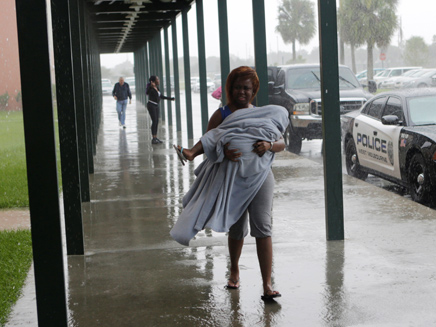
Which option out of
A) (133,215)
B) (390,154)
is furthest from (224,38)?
(133,215)

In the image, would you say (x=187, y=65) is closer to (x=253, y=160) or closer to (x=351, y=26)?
(x=253, y=160)

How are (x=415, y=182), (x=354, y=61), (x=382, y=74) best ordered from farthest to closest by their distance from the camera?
(x=354, y=61)
(x=382, y=74)
(x=415, y=182)

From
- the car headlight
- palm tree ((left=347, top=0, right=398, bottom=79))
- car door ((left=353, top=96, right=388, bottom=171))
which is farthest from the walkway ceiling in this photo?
palm tree ((left=347, top=0, right=398, bottom=79))

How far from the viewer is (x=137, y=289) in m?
5.35

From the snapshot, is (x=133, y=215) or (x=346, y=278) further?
(x=133, y=215)

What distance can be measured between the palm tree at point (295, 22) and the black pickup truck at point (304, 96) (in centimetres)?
7521

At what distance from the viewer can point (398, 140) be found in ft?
31.4

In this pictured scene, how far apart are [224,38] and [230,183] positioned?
9.75m

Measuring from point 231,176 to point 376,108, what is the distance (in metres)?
6.42

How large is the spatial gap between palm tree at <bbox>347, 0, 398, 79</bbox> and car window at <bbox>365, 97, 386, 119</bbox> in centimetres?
5921

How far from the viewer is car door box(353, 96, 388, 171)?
10.4 m

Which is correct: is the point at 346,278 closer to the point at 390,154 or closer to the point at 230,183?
the point at 230,183

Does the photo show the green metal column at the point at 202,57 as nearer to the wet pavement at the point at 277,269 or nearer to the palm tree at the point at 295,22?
the wet pavement at the point at 277,269

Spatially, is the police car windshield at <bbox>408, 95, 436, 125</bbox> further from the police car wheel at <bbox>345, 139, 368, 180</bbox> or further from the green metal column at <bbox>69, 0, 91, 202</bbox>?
the green metal column at <bbox>69, 0, 91, 202</bbox>
